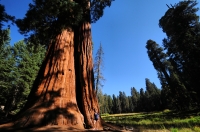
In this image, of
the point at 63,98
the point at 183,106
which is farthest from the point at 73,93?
the point at 183,106

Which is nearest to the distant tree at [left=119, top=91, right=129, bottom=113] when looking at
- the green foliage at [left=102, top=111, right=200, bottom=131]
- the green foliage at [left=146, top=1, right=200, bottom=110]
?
the green foliage at [left=146, top=1, right=200, bottom=110]

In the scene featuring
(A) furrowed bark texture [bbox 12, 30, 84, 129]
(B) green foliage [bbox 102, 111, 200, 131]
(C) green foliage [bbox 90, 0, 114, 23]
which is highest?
(C) green foliage [bbox 90, 0, 114, 23]

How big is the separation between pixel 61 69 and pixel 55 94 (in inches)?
32.9

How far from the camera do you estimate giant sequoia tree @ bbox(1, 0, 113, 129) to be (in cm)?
341

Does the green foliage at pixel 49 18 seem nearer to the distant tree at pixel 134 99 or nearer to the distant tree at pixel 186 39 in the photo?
the distant tree at pixel 186 39

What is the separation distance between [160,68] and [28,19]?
2784 centimetres

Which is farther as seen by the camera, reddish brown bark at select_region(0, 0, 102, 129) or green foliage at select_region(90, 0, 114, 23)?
green foliage at select_region(90, 0, 114, 23)

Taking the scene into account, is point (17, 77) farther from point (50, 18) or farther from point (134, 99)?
point (134, 99)

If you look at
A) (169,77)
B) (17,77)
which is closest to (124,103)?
(169,77)

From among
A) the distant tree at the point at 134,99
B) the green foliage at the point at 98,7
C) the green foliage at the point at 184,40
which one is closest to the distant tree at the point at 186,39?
the green foliage at the point at 184,40

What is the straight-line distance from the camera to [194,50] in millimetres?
11031

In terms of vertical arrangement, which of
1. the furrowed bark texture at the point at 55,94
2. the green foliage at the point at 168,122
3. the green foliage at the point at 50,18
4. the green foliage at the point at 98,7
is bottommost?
the green foliage at the point at 168,122

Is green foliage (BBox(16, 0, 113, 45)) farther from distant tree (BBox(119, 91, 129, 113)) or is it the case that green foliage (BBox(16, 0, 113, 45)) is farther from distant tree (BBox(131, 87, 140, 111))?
distant tree (BBox(119, 91, 129, 113))

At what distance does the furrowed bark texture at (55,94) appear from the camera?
3.24 metres
